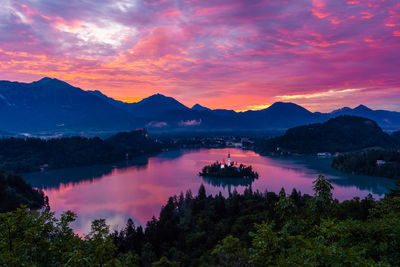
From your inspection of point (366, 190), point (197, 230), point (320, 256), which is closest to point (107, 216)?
point (197, 230)

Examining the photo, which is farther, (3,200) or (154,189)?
(154,189)

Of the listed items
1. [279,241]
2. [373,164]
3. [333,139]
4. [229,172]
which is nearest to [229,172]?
[229,172]

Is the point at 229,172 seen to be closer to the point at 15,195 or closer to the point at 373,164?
the point at 373,164

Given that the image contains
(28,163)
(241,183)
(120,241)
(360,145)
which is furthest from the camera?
(360,145)

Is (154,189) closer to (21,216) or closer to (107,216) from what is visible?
(107,216)

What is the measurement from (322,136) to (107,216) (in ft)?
358

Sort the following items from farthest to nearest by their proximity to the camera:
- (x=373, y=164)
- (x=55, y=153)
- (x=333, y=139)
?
(x=333, y=139) < (x=55, y=153) < (x=373, y=164)

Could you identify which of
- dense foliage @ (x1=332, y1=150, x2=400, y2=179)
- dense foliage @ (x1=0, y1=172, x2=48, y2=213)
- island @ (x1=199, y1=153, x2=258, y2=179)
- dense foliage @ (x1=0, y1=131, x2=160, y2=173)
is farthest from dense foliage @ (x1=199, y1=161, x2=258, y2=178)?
dense foliage @ (x1=0, y1=131, x2=160, y2=173)

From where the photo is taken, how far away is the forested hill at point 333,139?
110 meters

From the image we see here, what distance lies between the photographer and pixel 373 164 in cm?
6412

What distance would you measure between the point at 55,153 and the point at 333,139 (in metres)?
109

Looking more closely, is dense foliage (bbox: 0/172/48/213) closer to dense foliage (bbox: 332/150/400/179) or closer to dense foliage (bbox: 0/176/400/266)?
dense foliage (bbox: 0/176/400/266)

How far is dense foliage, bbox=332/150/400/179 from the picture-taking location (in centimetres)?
5860

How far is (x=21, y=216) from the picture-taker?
679 centimetres
